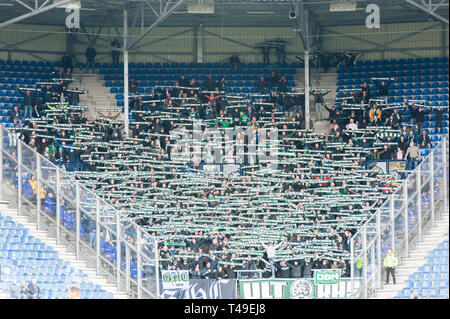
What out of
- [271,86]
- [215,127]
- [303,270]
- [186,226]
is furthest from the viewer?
[271,86]

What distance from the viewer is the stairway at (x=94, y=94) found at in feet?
98.0

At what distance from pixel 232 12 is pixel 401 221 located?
10.1m

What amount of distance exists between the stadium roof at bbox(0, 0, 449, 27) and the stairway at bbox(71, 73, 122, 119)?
5.41ft

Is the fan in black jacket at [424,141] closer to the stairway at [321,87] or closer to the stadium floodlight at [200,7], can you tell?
the stairway at [321,87]

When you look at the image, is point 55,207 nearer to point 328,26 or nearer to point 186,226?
point 186,226

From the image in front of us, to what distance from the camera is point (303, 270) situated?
23.7 metres

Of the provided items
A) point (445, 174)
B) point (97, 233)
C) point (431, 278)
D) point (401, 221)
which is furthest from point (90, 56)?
point (431, 278)

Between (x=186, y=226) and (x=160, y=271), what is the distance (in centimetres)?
226

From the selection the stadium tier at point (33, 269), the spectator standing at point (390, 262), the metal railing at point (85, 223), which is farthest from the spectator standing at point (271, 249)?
the stadium tier at point (33, 269)

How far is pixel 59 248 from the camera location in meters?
23.0

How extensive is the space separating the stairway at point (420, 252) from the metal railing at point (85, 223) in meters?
5.19

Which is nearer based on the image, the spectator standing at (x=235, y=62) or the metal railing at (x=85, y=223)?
the metal railing at (x=85, y=223)

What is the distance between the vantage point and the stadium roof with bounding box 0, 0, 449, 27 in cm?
2884
